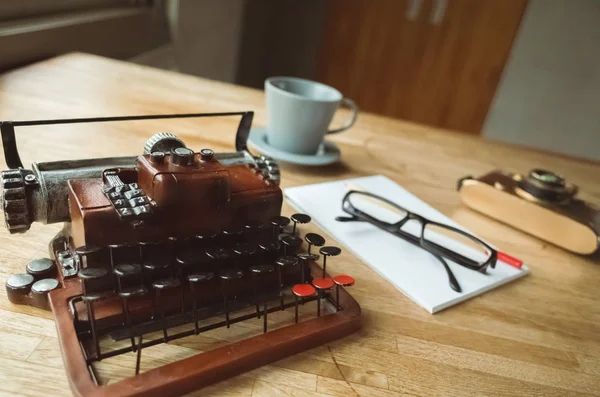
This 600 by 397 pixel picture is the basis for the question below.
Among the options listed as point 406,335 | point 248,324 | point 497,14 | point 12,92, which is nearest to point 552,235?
point 406,335

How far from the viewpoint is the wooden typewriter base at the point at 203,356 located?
0.35m

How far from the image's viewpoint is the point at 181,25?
1.97 m

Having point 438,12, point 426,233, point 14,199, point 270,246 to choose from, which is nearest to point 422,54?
point 438,12

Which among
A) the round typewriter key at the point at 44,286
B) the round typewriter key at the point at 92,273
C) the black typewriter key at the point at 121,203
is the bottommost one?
the round typewriter key at the point at 44,286

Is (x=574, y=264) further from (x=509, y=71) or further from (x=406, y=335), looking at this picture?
(x=509, y=71)

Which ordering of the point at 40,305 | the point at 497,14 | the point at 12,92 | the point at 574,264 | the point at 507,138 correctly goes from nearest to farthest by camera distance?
the point at 40,305
the point at 574,264
the point at 12,92
the point at 497,14
the point at 507,138

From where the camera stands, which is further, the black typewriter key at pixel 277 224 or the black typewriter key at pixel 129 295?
the black typewriter key at pixel 277 224

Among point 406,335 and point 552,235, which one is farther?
point 552,235

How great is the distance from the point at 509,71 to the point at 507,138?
0.36 metres

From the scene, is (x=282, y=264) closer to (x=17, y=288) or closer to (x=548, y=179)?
(x=17, y=288)

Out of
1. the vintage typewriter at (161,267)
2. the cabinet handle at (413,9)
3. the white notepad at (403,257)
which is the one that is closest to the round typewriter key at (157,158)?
the vintage typewriter at (161,267)

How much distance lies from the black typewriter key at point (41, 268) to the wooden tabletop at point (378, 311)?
0.03 meters

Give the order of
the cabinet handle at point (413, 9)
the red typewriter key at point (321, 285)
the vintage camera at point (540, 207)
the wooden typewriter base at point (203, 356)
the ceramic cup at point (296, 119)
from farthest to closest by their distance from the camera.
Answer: the cabinet handle at point (413, 9), the ceramic cup at point (296, 119), the vintage camera at point (540, 207), the red typewriter key at point (321, 285), the wooden typewriter base at point (203, 356)

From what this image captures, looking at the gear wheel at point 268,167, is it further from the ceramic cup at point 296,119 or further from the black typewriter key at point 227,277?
the ceramic cup at point 296,119
